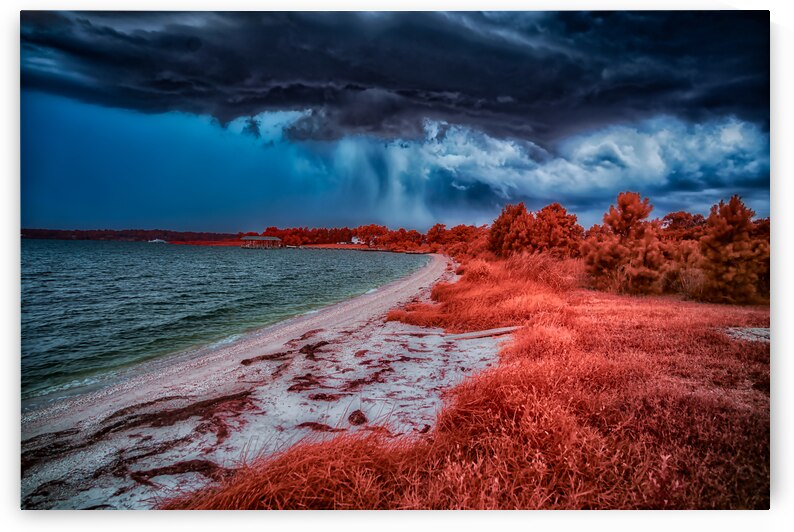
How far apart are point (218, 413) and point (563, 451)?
316cm

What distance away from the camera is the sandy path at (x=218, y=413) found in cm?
300

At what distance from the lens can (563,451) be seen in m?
2.35

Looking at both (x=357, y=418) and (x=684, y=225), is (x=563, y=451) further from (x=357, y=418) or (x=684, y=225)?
(x=684, y=225)

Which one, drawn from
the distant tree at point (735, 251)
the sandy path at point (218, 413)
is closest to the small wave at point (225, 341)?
the sandy path at point (218, 413)

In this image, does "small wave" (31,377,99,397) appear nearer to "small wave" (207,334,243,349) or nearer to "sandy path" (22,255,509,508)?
"sandy path" (22,255,509,508)

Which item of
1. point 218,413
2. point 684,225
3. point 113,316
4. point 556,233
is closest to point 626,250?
point 684,225

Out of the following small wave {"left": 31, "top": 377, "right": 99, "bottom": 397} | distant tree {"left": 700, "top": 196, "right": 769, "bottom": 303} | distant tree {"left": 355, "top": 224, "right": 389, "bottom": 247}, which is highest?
distant tree {"left": 355, "top": 224, "right": 389, "bottom": 247}

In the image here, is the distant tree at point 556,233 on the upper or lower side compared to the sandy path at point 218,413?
upper

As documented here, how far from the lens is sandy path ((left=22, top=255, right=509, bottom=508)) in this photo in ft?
9.86

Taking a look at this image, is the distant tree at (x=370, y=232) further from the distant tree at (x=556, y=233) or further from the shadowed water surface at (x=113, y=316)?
the shadowed water surface at (x=113, y=316)

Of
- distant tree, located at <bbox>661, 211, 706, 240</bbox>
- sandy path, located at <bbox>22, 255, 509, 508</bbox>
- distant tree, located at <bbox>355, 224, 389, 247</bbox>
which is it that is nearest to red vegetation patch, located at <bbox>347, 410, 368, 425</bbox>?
sandy path, located at <bbox>22, 255, 509, 508</bbox>

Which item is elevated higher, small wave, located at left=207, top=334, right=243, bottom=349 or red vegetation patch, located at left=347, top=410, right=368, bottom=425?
red vegetation patch, located at left=347, top=410, right=368, bottom=425

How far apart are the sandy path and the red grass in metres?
0.39

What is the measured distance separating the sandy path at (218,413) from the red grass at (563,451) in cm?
39
